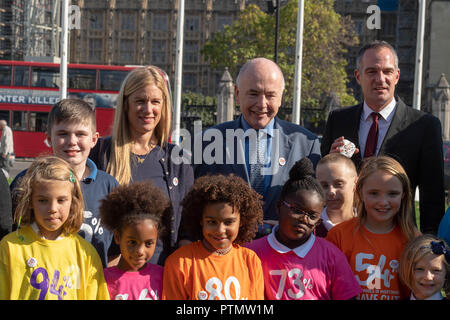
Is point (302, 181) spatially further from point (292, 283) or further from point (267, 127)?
point (267, 127)

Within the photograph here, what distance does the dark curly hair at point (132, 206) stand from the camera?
331 cm

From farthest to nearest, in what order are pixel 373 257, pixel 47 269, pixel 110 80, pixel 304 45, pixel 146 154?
pixel 304 45, pixel 110 80, pixel 146 154, pixel 373 257, pixel 47 269

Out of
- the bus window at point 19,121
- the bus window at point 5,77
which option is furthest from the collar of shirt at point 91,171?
the bus window at point 5,77

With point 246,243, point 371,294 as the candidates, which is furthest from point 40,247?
point 371,294

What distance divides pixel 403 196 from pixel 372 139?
2.37 feet

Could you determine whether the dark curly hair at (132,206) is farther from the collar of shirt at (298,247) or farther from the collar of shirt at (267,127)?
the collar of shirt at (267,127)

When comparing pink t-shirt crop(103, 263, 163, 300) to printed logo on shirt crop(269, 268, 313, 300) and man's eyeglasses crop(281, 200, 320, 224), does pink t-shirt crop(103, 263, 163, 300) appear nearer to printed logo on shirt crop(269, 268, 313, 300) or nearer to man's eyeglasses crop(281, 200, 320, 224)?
printed logo on shirt crop(269, 268, 313, 300)

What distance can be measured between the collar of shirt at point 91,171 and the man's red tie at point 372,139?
2.05m

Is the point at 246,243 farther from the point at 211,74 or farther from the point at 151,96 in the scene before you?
the point at 211,74

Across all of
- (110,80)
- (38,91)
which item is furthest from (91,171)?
(38,91)

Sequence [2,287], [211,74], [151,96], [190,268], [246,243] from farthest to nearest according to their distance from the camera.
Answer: [211,74], [151,96], [246,243], [190,268], [2,287]

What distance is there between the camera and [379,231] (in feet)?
12.2

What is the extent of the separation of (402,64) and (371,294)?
156 ft
